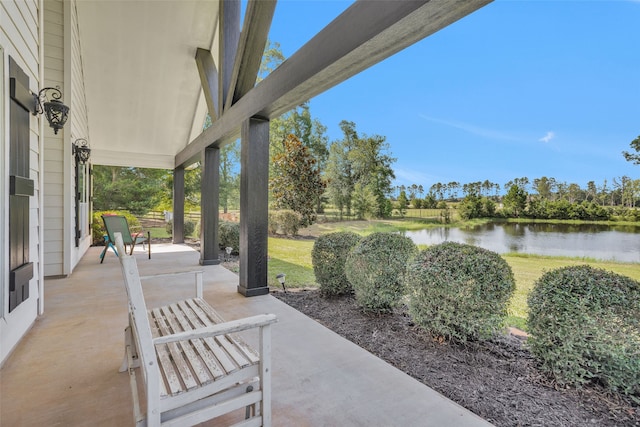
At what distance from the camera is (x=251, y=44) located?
3947 mm

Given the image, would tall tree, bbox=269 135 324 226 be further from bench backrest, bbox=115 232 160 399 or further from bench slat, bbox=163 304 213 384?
bench backrest, bbox=115 232 160 399

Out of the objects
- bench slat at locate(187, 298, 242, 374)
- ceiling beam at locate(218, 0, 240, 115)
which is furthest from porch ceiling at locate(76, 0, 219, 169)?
bench slat at locate(187, 298, 242, 374)

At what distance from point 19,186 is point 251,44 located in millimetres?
2883

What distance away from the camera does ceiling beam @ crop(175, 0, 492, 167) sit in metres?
1.85

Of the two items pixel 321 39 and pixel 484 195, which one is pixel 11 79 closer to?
pixel 321 39

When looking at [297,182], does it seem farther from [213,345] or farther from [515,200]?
[213,345]

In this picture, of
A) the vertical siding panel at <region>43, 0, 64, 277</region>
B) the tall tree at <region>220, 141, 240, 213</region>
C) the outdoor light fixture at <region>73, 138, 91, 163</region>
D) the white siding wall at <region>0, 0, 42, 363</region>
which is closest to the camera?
the white siding wall at <region>0, 0, 42, 363</region>

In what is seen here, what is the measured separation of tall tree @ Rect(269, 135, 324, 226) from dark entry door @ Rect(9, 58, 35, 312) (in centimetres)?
803

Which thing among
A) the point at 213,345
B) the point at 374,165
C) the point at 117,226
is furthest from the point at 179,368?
the point at 374,165

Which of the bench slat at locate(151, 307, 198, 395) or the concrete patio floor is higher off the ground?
the bench slat at locate(151, 307, 198, 395)

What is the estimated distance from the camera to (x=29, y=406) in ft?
6.15

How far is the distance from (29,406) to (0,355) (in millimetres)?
812

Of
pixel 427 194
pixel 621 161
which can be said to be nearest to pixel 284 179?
pixel 427 194

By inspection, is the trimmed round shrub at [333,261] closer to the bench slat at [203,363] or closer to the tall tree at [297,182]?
the bench slat at [203,363]
